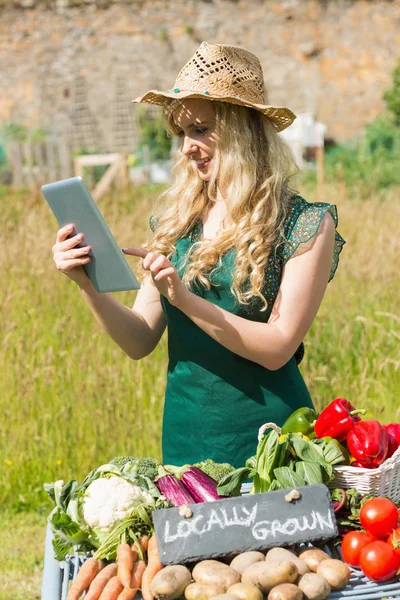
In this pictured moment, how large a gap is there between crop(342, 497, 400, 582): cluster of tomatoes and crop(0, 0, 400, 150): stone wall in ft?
58.1

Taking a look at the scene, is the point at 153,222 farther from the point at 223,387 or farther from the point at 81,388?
the point at 81,388

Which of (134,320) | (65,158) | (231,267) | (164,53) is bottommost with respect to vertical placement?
(65,158)

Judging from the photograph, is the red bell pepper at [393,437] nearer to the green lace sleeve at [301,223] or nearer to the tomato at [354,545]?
the tomato at [354,545]

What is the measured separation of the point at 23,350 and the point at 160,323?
1906mm

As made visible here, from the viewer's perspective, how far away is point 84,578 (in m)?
1.62

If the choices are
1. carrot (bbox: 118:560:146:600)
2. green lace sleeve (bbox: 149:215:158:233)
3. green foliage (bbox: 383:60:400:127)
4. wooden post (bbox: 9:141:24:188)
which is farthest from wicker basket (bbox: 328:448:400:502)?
green foliage (bbox: 383:60:400:127)

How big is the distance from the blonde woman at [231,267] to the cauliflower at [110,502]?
0.49 metres

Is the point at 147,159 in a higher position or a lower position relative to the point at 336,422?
lower

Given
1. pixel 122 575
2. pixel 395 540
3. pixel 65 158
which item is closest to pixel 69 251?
pixel 122 575

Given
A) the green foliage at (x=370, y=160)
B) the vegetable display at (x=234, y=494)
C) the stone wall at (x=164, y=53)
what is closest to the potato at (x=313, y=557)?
the vegetable display at (x=234, y=494)

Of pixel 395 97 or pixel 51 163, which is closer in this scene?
pixel 51 163

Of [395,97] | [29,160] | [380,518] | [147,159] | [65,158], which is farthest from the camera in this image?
[147,159]

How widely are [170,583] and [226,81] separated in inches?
52.5

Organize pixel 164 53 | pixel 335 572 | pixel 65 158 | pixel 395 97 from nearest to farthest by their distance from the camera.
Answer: pixel 335 572, pixel 65 158, pixel 395 97, pixel 164 53
